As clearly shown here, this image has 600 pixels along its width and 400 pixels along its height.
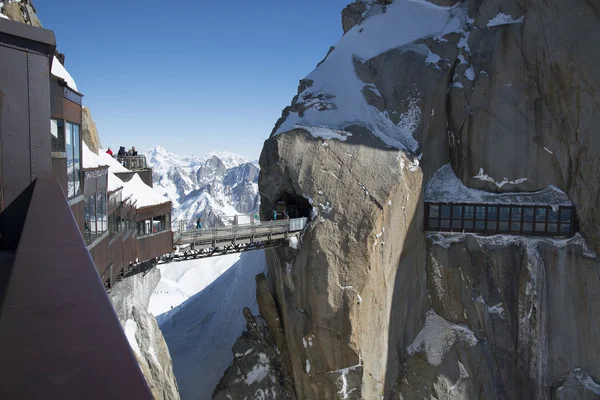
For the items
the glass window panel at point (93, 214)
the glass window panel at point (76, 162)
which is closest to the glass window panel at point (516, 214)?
the glass window panel at point (93, 214)

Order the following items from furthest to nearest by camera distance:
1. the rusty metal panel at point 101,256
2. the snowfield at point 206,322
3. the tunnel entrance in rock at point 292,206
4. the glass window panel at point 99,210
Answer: the snowfield at point 206,322 < the tunnel entrance in rock at point 292,206 < the glass window panel at point 99,210 < the rusty metal panel at point 101,256

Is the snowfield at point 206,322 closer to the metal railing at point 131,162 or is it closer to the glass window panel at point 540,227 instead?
the metal railing at point 131,162

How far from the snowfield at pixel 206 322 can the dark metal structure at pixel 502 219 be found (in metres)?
14.0

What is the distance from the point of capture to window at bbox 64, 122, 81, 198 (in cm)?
806

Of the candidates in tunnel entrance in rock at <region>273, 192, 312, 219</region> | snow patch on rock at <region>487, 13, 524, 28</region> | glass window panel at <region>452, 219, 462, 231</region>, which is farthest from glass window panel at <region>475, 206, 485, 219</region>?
snow patch on rock at <region>487, 13, 524, 28</region>

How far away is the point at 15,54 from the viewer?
18.1 feet

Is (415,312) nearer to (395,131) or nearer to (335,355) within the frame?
(335,355)

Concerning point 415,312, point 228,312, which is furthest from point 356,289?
point 228,312

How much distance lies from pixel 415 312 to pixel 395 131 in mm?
10621

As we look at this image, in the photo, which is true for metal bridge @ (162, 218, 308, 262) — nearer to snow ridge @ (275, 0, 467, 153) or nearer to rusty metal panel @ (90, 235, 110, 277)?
snow ridge @ (275, 0, 467, 153)

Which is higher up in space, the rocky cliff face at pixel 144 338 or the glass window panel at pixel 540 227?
the glass window panel at pixel 540 227

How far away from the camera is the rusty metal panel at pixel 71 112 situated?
7.93 m

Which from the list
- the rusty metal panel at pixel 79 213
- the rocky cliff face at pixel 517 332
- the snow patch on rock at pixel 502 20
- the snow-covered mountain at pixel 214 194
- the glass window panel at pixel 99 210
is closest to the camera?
the rusty metal panel at pixel 79 213

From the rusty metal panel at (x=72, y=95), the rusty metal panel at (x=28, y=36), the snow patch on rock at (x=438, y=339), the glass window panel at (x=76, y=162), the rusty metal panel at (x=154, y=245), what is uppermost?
the rusty metal panel at (x=28, y=36)
